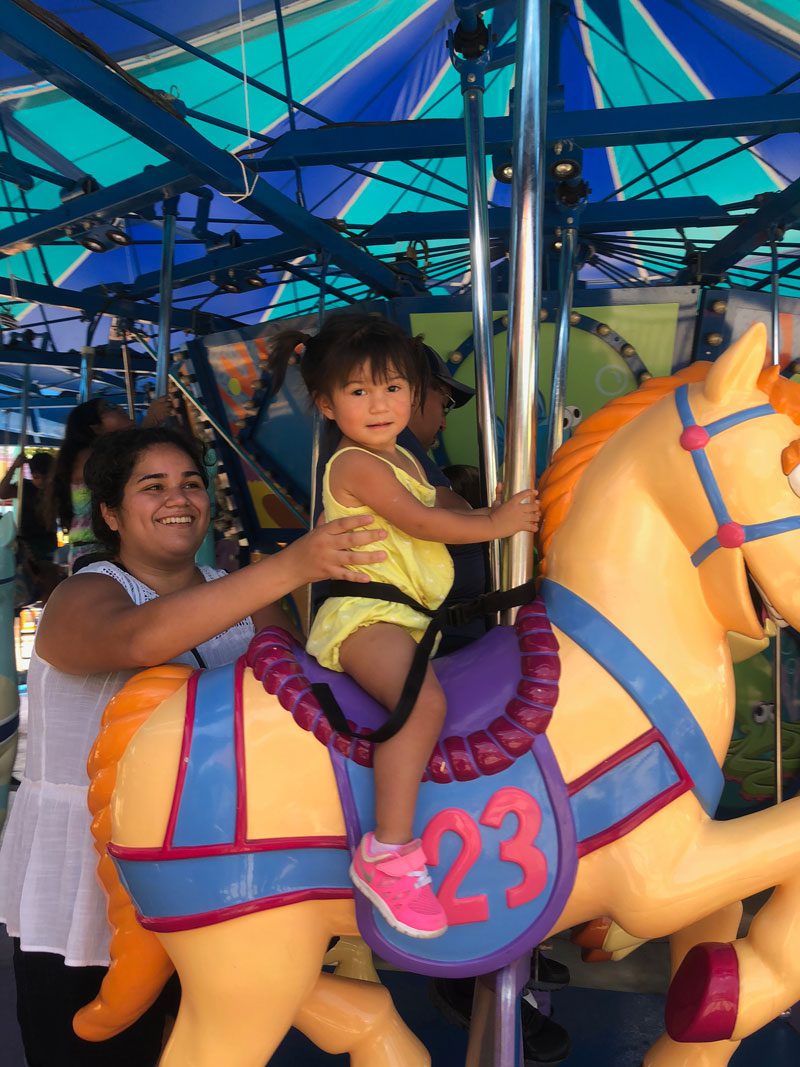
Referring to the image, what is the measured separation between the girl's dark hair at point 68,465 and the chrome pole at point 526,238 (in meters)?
1.75

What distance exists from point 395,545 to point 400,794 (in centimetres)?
34

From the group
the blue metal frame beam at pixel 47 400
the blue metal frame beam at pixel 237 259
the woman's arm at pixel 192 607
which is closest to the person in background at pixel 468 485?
the woman's arm at pixel 192 607

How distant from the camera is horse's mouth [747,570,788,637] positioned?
108 cm

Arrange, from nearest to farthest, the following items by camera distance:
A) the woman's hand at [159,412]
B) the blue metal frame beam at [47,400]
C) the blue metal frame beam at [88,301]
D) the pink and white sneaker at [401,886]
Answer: the pink and white sneaker at [401,886]
the woman's hand at [159,412]
the blue metal frame beam at [88,301]
the blue metal frame beam at [47,400]

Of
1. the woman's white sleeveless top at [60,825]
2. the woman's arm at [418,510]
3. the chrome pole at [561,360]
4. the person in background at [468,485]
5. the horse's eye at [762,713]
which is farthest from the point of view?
the horse's eye at [762,713]

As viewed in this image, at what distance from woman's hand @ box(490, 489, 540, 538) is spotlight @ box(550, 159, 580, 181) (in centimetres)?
176

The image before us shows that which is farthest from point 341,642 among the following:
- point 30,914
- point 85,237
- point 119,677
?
point 85,237

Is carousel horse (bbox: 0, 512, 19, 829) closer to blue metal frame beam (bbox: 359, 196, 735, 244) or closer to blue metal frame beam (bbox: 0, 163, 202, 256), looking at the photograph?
blue metal frame beam (bbox: 0, 163, 202, 256)

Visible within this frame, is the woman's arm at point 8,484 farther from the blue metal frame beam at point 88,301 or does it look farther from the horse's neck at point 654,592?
the horse's neck at point 654,592

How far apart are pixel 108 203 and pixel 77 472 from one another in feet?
2.83

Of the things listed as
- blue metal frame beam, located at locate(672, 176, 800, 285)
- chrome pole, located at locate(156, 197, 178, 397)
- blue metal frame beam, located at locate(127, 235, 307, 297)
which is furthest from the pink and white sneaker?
blue metal frame beam, located at locate(127, 235, 307, 297)

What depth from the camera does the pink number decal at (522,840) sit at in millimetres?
1060

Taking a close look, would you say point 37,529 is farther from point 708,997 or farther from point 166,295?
point 708,997

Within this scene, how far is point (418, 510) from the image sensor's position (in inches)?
44.6
